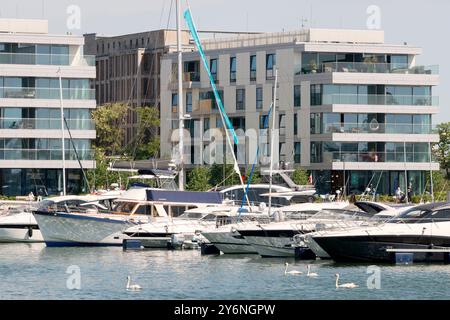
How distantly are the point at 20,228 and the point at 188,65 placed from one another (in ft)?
165

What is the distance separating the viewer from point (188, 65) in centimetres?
14400

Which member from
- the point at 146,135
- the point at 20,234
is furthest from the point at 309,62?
the point at 146,135

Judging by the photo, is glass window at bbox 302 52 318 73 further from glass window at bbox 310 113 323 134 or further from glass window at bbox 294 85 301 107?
glass window at bbox 310 113 323 134

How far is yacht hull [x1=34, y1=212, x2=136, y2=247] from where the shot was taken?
299 ft

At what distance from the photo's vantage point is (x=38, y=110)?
126 meters

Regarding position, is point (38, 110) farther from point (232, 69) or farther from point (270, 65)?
point (270, 65)

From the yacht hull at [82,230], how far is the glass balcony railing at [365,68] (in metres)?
43.7

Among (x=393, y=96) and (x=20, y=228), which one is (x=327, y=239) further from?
(x=393, y=96)

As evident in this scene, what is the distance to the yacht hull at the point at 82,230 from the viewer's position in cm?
9119

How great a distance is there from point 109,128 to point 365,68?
1798 inches

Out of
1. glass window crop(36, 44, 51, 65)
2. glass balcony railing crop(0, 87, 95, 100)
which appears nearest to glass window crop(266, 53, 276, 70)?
glass balcony railing crop(0, 87, 95, 100)

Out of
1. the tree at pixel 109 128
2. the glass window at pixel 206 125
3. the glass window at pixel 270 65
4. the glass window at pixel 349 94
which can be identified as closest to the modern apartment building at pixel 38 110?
the glass window at pixel 206 125

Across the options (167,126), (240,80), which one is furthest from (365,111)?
(167,126)

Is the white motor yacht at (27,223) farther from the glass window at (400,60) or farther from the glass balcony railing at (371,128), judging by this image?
the glass window at (400,60)
